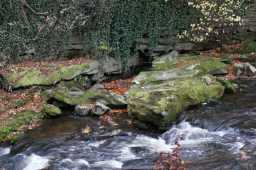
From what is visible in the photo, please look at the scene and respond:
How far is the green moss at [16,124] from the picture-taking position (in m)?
12.8

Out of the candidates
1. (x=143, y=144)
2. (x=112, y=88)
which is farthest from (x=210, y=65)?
(x=143, y=144)

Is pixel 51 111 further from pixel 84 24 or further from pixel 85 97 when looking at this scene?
pixel 84 24

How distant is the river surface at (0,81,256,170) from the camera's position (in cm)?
977

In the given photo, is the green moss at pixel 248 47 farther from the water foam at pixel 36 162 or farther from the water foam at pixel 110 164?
the water foam at pixel 36 162

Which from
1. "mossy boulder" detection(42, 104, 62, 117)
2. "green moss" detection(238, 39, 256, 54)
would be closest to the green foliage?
"green moss" detection(238, 39, 256, 54)

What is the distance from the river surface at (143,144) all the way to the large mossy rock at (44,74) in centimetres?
310

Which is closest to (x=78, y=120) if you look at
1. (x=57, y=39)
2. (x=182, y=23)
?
(x=57, y=39)

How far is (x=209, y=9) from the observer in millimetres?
18422

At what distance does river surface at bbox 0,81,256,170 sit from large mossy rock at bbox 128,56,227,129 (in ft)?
1.04

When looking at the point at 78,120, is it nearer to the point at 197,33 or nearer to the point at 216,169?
the point at 216,169

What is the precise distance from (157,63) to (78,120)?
4667 mm

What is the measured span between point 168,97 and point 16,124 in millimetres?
4306

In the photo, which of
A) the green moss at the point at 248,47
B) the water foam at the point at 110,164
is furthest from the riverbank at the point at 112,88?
the water foam at the point at 110,164

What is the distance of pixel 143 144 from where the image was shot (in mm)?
11141
